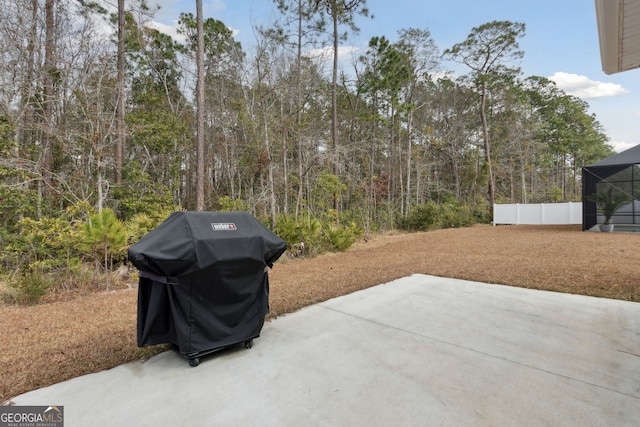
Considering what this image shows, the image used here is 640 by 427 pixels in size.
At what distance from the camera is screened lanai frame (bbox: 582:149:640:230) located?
11.1 m

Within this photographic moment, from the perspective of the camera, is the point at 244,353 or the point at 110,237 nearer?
the point at 244,353

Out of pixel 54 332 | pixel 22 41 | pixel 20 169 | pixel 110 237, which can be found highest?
pixel 22 41

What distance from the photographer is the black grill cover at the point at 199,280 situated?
6.68 feet

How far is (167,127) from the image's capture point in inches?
391

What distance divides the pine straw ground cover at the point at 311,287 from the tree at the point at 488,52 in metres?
12.9

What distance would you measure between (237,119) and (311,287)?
329 inches

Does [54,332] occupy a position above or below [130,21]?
below

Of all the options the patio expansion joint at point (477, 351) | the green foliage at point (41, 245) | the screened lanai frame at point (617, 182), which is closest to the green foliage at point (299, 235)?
the green foliage at point (41, 245)

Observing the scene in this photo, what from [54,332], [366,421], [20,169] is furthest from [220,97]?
[366,421]

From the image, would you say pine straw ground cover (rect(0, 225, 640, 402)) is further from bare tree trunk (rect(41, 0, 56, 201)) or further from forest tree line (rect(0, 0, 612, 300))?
bare tree trunk (rect(41, 0, 56, 201))

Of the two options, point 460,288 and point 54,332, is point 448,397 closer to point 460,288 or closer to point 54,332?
point 460,288

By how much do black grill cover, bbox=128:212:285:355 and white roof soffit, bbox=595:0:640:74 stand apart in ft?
10.1

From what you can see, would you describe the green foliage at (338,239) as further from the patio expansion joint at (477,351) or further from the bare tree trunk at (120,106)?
the bare tree trunk at (120,106)

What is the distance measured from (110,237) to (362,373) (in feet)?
15.2
